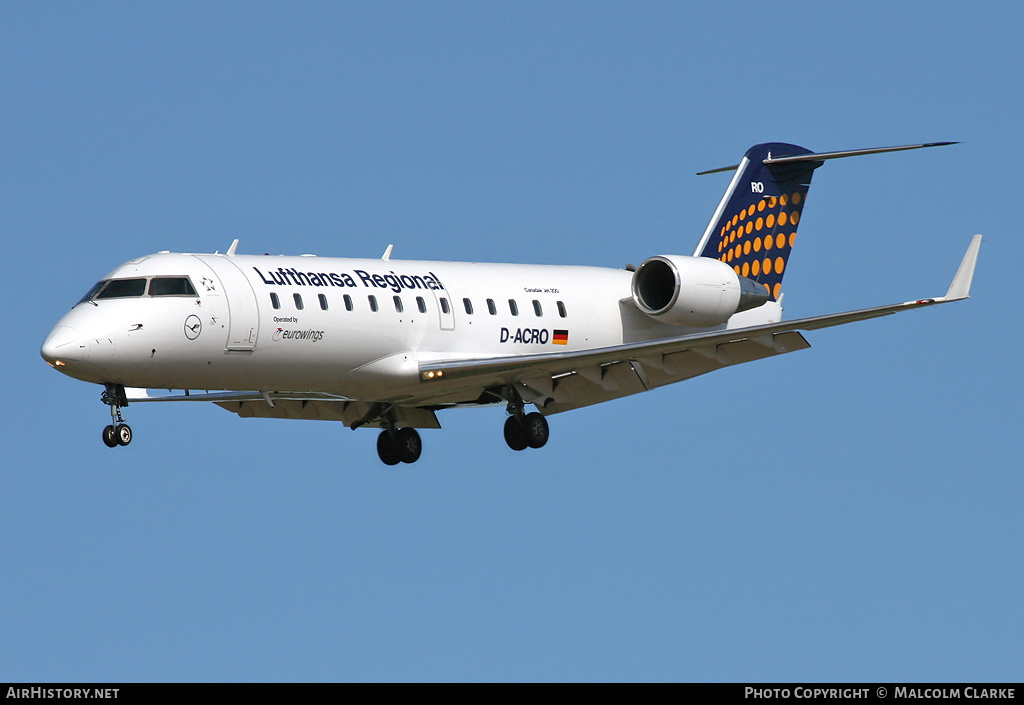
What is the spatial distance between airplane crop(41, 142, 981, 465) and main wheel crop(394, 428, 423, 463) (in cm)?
3

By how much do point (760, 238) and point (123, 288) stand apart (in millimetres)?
12961

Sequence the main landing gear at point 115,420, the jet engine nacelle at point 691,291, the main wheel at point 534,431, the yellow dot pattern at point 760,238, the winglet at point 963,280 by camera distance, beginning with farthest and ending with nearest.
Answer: the yellow dot pattern at point 760,238, the jet engine nacelle at point 691,291, the main wheel at point 534,431, the winglet at point 963,280, the main landing gear at point 115,420

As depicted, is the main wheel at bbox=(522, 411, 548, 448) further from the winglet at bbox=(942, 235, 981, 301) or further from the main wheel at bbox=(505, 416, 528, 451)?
the winglet at bbox=(942, 235, 981, 301)

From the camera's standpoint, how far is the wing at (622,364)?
27.2 meters

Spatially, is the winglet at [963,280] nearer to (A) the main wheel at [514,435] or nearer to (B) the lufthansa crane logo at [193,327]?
(A) the main wheel at [514,435]

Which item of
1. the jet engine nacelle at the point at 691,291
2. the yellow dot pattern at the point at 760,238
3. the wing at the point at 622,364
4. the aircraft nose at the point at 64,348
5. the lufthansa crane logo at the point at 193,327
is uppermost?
the yellow dot pattern at the point at 760,238

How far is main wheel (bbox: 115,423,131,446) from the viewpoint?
80.1 ft

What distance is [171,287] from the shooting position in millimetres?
25594

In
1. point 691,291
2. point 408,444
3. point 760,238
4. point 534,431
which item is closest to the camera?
point 534,431

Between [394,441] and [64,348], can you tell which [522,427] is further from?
[64,348]

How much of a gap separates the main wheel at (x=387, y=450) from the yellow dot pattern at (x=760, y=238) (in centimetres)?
724

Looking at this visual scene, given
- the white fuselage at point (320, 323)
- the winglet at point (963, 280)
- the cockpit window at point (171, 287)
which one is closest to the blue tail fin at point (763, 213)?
the white fuselage at point (320, 323)

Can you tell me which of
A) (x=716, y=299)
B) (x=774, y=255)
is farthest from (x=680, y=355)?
(x=774, y=255)

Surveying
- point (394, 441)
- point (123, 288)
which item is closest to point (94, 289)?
point (123, 288)
